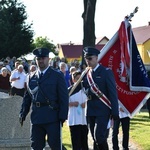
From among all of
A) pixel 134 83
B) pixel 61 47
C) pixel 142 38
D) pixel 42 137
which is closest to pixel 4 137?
pixel 42 137

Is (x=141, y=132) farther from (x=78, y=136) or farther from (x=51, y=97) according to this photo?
(x=51, y=97)

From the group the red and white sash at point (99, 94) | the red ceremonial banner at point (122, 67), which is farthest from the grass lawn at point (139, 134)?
the red and white sash at point (99, 94)

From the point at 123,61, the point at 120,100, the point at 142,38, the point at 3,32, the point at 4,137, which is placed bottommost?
the point at 4,137

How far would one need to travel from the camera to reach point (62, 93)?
7953 millimetres

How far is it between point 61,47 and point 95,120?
301 ft

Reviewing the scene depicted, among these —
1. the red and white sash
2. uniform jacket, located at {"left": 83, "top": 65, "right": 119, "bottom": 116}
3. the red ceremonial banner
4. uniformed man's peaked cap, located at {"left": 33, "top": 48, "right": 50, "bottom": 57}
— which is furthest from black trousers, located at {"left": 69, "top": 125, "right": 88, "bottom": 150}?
uniformed man's peaked cap, located at {"left": 33, "top": 48, "right": 50, "bottom": 57}

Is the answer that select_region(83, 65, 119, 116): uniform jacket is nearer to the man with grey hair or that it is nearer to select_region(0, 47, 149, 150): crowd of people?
select_region(0, 47, 149, 150): crowd of people

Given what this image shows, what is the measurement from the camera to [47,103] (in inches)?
313

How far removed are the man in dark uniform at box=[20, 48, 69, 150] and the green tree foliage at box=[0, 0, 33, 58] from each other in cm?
4096

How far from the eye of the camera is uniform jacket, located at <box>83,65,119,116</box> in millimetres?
8312

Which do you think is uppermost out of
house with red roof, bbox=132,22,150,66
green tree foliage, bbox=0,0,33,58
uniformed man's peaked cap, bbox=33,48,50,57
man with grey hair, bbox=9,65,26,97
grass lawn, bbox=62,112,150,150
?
house with red roof, bbox=132,22,150,66

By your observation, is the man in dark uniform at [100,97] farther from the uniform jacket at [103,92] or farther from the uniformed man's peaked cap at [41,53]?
the uniformed man's peaked cap at [41,53]

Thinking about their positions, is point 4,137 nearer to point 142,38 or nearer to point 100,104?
point 100,104

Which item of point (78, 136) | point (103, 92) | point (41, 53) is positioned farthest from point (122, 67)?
point (41, 53)
